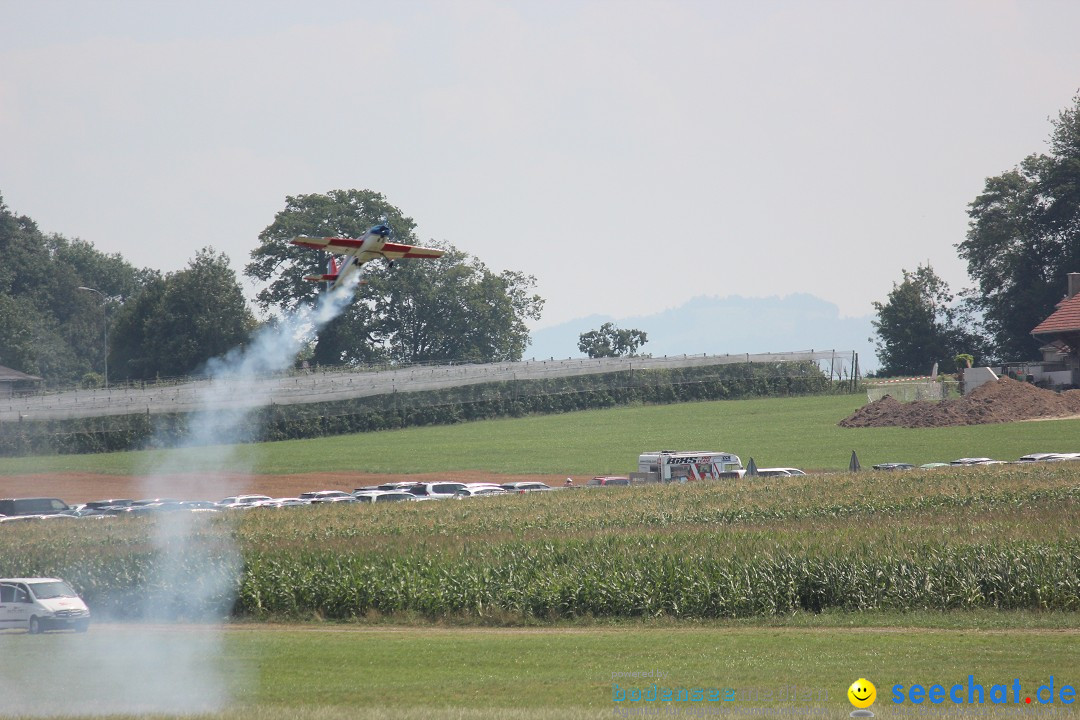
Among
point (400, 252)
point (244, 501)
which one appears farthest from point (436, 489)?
point (400, 252)

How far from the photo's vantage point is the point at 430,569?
3775cm

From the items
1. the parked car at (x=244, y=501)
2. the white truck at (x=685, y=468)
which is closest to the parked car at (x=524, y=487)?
the white truck at (x=685, y=468)

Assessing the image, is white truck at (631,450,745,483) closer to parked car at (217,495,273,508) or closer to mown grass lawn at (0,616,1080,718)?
parked car at (217,495,273,508)

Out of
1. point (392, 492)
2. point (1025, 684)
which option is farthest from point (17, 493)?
point (1025, 684)

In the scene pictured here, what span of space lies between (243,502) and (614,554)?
29905mm

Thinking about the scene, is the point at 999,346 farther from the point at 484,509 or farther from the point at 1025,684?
the point at 1025,684

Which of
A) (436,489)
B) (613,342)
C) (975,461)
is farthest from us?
(613,342)

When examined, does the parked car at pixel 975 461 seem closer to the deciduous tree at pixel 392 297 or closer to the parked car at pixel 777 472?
the parked car at pixel 777 472

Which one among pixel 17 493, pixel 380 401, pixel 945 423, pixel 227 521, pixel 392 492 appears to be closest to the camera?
pixel 227 521

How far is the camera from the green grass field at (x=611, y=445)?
75.1 m

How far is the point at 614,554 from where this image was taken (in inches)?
1489

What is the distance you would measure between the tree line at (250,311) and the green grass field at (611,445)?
57.7 feet

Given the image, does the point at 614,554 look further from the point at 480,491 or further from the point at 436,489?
the point at 436,489

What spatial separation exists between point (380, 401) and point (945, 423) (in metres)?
44.9
